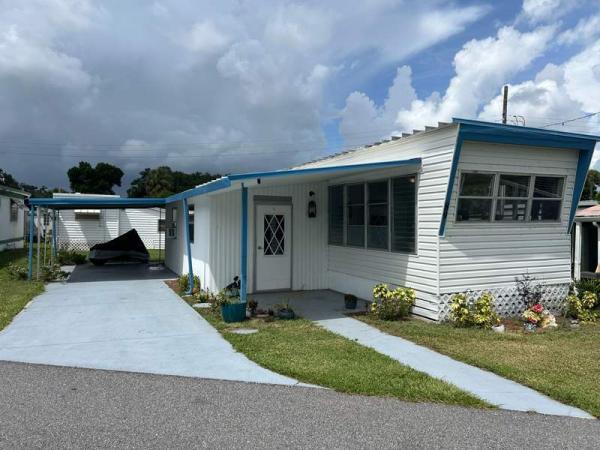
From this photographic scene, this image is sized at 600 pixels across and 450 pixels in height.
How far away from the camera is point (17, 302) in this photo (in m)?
9.63

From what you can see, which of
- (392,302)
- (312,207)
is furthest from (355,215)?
(392,302)

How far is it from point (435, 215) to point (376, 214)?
1.84 meters

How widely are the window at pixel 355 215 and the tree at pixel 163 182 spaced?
1600 inches

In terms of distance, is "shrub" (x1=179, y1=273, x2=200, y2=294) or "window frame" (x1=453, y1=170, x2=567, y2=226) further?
"shrub" (x1=179, y1=273, x2=200, y2=294)

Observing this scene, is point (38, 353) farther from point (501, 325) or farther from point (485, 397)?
point (501, 325)

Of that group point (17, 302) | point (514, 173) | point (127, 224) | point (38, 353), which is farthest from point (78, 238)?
point (514, 173)

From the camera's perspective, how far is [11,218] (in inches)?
964

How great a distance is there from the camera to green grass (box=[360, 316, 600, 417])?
4852mm

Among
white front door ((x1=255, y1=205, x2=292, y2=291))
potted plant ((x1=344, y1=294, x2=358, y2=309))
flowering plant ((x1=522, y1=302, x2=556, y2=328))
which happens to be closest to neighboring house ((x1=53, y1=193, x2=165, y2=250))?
white front door ((x1=255, y1=205, x2=292, y2=291))

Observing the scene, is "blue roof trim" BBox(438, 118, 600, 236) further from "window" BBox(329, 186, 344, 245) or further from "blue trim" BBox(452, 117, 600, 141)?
"window" BBox(329, 186, 344, 245)

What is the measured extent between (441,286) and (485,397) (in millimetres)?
3328

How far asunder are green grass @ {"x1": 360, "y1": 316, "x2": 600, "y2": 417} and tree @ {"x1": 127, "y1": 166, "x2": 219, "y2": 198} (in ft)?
145

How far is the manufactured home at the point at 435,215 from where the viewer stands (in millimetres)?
7848

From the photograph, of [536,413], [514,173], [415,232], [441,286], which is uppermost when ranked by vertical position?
[514,173]
